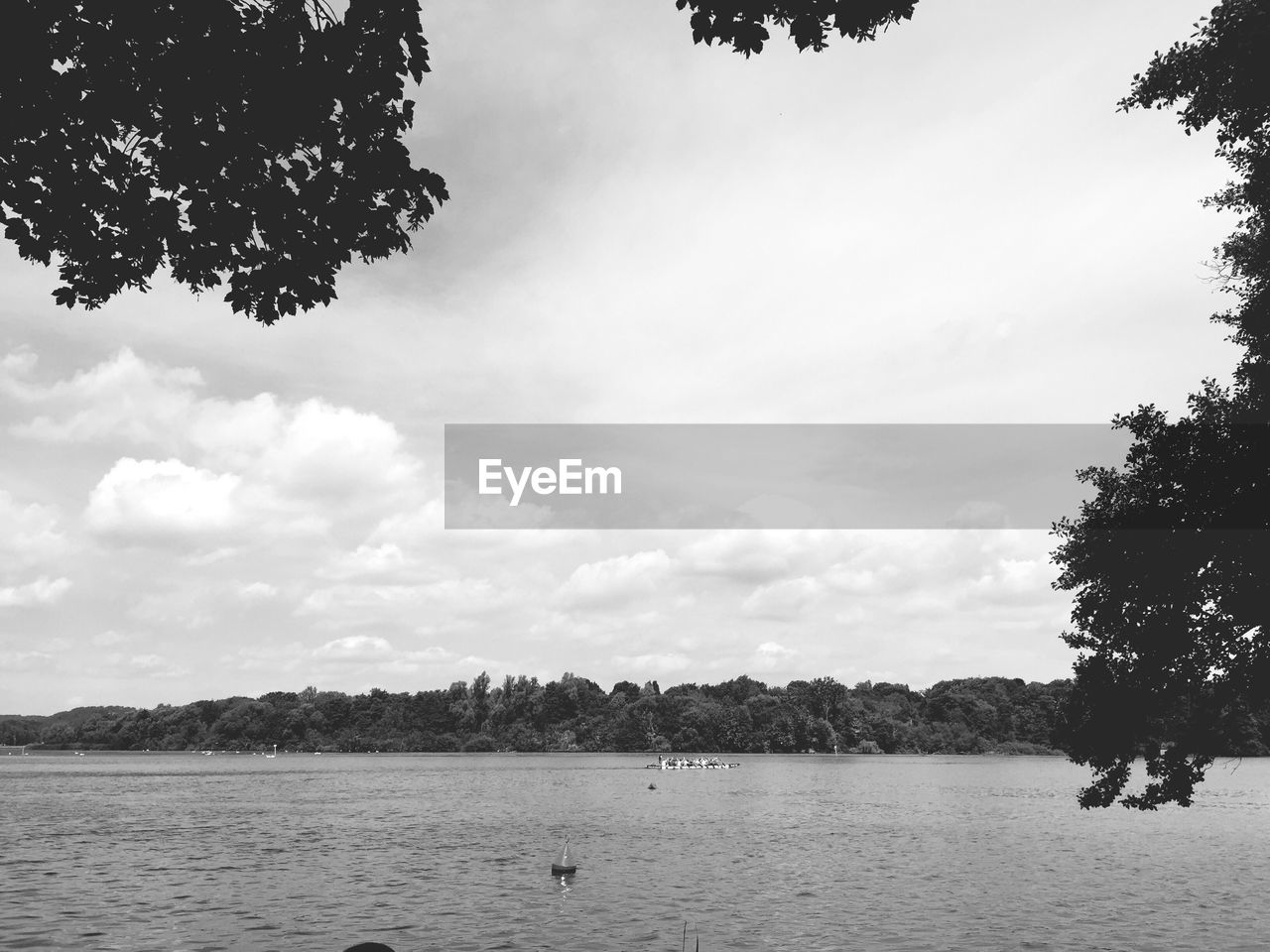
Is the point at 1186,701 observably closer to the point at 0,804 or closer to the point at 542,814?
the point at 542,814

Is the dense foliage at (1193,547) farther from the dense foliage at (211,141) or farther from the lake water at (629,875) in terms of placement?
the dense foliage at (211,141)

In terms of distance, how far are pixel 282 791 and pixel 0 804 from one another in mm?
27372

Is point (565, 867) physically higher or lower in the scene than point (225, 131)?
lower

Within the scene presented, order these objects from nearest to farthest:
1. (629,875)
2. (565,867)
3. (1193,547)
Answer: (1193,547)
(565,867)
(629,875)

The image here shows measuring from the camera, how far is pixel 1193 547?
23.1 m

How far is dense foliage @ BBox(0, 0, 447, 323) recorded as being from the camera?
9664mm

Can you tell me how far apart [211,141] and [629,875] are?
42145mm

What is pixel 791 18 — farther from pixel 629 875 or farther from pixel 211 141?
pixel 629 875

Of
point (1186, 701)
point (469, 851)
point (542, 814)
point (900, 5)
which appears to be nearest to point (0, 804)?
point (542, 814)

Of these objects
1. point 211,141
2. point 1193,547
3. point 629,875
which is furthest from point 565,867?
point 211,141

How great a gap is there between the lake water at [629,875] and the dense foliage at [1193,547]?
10.7m

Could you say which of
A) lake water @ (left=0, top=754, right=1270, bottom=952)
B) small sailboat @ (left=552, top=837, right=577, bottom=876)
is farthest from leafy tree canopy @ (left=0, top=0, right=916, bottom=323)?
small sailboat @ (left=552, top=837, right=577, bottom=876)

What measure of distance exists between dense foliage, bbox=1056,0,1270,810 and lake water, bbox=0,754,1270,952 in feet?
35.2

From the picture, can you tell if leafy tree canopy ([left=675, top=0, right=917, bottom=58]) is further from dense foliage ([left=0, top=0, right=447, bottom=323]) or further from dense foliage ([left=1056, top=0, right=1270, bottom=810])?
dense foliage ([left=1056, top=0, right=1270, bottom=810])
